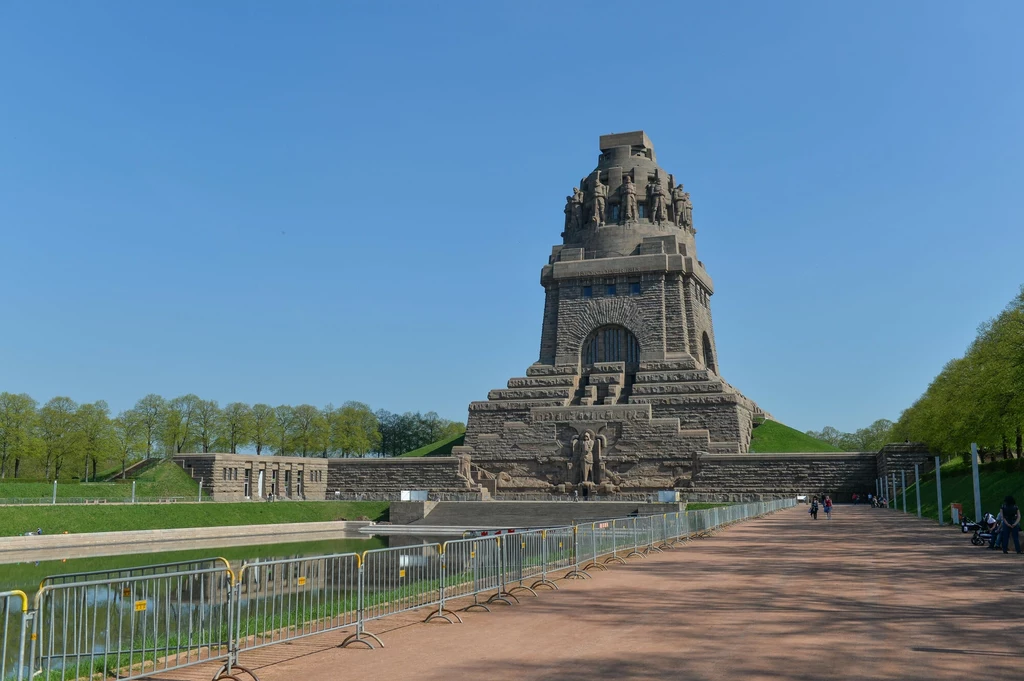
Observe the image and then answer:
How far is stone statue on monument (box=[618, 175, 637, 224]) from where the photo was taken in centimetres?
6681

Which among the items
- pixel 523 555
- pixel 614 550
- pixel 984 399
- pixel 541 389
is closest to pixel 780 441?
pixel 541 389

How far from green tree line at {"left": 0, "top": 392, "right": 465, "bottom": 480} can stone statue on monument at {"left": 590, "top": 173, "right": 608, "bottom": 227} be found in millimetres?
32451

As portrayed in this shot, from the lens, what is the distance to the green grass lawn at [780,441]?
6093cm

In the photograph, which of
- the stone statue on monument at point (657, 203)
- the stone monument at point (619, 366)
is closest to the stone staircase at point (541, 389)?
the stone monument at point (619, 366)

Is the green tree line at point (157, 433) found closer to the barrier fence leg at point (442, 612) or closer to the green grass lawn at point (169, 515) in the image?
the green grass lawn at point (169, 515)

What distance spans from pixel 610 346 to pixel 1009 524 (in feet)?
148

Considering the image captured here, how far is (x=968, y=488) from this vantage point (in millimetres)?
34000

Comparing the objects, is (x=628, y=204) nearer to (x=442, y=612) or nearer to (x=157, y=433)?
(x=157, y=433)

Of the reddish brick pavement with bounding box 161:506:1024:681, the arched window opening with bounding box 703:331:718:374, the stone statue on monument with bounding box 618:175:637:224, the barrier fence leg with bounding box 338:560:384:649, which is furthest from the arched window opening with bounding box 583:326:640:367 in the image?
the barrier fence leg with bounding box 338:560:384:649

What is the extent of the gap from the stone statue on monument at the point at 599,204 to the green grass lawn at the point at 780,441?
780 inches

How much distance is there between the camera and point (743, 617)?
1141cm

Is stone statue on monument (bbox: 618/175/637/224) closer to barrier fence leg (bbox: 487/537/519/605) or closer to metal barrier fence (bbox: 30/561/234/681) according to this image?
barrier fence leg (bbox: 487/537/519/605)

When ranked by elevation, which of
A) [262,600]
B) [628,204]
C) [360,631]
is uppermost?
[628,204]

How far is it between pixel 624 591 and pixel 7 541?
80.4 feet
